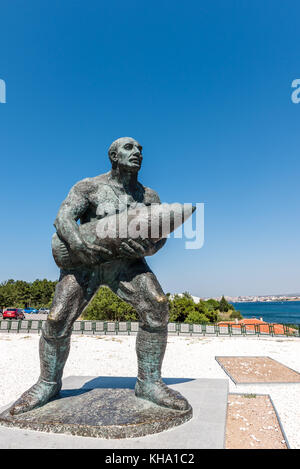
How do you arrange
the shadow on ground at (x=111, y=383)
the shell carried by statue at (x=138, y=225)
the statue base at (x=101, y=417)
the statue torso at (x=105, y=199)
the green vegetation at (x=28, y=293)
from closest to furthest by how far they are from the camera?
the statue base at (x=101, y=417) → the shell carried by statue at (x=138, y=225) → the statue torso at (x=105, y=199) → the shadow on ground at (x=111, y=383) → the green vegetation at (x=28, y=293)

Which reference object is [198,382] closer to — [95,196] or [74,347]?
[95,196]

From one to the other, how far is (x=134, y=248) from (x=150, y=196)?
108 cm

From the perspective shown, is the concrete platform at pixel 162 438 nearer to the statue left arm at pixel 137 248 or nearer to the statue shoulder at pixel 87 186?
the statue left arm at pixel 137 248

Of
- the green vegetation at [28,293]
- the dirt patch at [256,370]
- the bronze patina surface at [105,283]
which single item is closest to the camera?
the bronze patina surface at [105,283]

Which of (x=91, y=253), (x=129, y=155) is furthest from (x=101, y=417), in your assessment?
(x=129, y=155)

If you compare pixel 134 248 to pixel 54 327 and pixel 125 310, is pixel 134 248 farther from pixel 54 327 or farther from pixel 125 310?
pixel 125 310

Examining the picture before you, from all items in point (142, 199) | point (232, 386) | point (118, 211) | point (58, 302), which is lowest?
point (232, 386)

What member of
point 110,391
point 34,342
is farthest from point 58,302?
point 34,342

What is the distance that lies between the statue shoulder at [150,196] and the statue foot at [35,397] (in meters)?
2.82

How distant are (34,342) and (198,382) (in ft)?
39.1

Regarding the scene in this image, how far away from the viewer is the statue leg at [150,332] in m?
4.10

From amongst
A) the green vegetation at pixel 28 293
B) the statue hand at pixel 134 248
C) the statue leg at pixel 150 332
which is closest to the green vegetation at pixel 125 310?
the statue leg at pixel 150 332

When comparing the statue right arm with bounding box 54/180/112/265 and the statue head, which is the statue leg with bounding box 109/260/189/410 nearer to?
the statue right arm with bounding box 54/180/112/265
